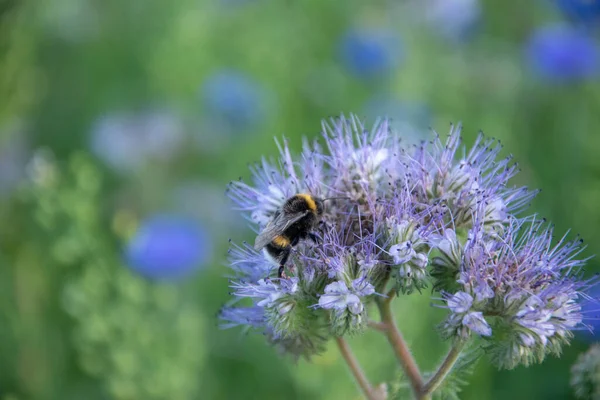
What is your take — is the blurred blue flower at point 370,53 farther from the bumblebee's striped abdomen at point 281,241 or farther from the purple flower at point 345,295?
the purple flower at point 345,295

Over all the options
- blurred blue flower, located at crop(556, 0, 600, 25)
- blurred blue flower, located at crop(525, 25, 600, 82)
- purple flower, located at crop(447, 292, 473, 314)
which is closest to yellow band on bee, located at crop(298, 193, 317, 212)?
purple flower, located at crop(447, 292, 473, 314)

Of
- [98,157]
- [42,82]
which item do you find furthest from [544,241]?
[42,82]

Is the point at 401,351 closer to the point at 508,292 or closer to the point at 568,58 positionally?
the point at 508,292

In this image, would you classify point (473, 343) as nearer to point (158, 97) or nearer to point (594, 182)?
point (594, 182)

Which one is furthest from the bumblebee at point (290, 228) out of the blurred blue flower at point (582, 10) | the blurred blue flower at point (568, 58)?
the blurred blue flower at point (568, 58)

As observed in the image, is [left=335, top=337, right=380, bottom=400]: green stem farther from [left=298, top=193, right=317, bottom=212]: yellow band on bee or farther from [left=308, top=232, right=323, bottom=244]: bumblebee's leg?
[left=298, top=193, right=317, bottom=212]: yellow band on bee

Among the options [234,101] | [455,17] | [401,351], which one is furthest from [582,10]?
[401,351]
